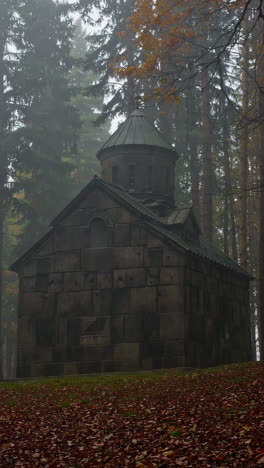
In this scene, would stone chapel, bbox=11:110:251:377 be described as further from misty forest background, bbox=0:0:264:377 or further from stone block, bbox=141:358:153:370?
misty forest background, bbox=0:0:264:377

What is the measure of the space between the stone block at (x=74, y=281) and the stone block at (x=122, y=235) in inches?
74.7

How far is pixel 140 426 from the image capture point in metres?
10.5

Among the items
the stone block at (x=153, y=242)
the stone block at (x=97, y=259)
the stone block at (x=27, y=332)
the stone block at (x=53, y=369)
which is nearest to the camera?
the stone block at (x=153, y=242)

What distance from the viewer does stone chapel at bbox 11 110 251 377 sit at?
72.0 ft

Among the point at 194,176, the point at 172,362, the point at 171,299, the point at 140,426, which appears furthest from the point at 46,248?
the point at 194,176

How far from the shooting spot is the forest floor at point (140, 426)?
8.73 m

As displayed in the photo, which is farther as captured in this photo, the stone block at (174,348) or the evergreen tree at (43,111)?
the evergreen tree at (43,111)

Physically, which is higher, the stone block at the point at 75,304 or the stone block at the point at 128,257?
the stone block at the point at 128,257

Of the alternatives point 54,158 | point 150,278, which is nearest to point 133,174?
point 150,278

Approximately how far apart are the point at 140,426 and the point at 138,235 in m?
12.9

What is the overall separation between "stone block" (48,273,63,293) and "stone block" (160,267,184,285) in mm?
4132

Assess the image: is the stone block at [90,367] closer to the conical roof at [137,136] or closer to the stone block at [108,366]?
the stone block at [108,366]

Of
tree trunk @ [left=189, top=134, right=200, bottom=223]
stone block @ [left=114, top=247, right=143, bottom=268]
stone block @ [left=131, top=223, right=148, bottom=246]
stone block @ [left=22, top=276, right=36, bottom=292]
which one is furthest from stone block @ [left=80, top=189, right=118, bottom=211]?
tree trunk @ [left=189, top=134, right=200, bottom=223]

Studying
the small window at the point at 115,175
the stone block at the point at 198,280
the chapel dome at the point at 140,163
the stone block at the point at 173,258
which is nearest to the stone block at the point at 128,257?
the stone block at the point at 173,258
